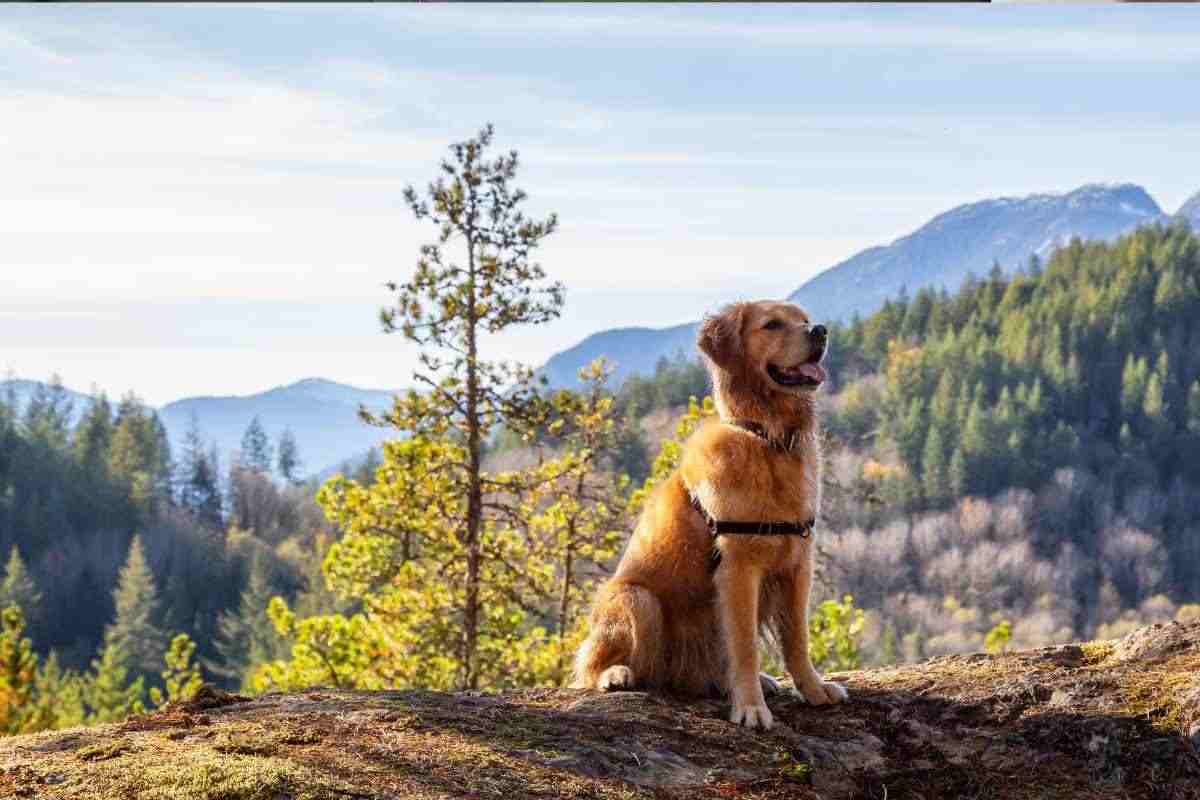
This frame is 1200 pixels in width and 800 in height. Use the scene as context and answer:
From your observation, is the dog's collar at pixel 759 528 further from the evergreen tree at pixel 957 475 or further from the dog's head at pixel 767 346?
the evergreen tree at pixel 957 475

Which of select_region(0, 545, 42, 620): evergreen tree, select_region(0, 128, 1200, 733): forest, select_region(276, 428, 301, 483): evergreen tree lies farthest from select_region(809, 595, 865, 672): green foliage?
select_region(276, 428, 301, 483): evergreen tree

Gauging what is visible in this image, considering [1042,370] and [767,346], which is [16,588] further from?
[1042,370]

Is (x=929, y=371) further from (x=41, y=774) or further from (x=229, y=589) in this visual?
(x=41, y=774)

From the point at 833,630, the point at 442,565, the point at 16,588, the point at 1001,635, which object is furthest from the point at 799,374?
the point at 16,588

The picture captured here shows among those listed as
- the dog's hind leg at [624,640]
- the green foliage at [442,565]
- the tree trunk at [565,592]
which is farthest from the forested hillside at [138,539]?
the dog's hind leg at [624,640]

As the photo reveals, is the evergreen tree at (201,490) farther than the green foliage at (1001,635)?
Yes

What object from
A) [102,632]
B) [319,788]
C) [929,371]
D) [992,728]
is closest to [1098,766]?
[992,728]

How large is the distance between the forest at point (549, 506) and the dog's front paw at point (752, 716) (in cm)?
910

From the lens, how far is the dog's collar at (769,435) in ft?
21.9

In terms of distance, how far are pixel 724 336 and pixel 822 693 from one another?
2.06 metres

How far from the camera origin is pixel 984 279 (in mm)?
189000

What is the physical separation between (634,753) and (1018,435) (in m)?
151

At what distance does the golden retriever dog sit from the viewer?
6574 mm

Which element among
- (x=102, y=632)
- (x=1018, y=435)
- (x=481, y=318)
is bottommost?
(x=102, y=632)
